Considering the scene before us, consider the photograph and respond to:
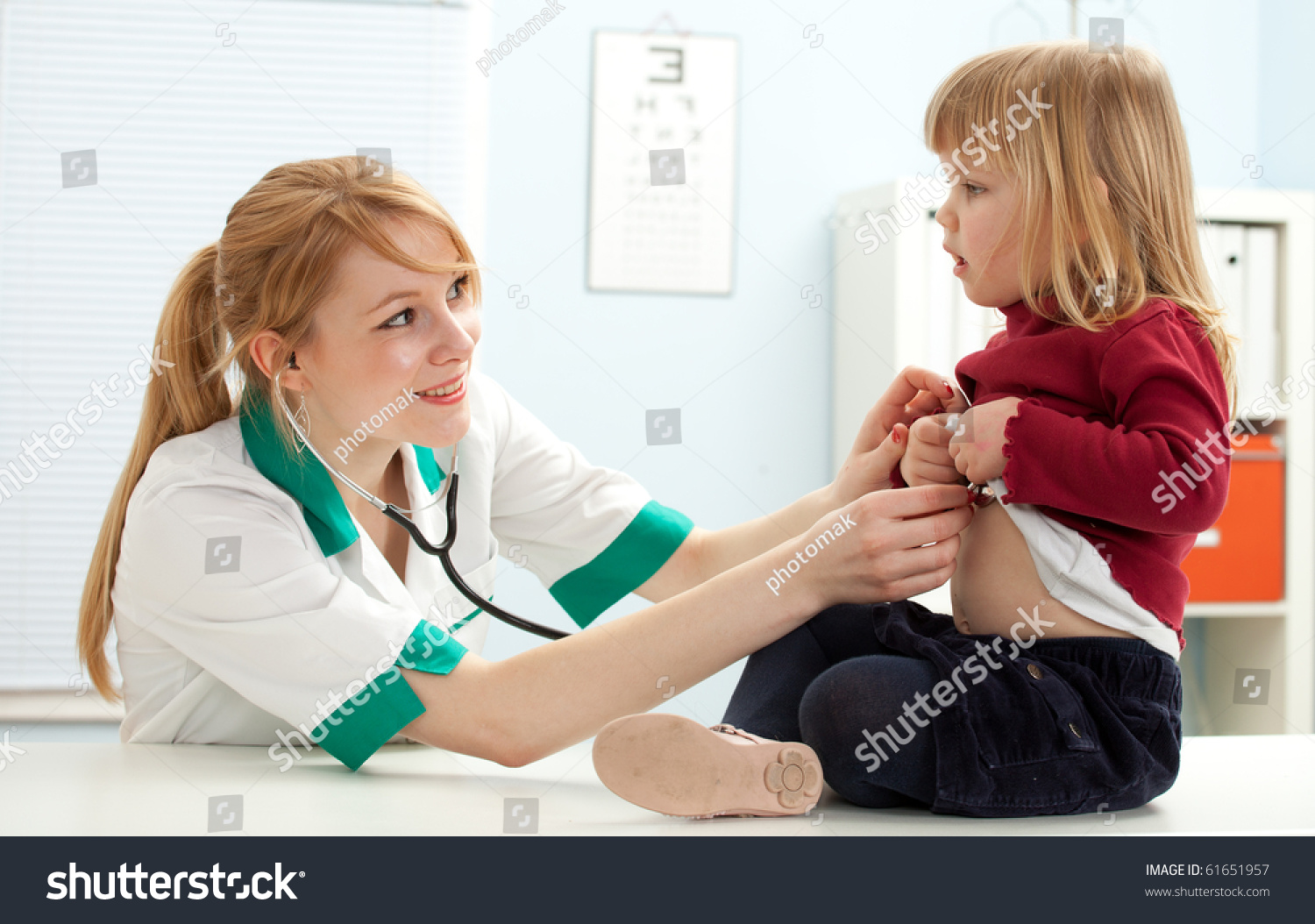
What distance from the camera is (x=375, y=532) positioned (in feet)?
3.77

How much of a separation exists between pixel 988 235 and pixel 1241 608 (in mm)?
1575

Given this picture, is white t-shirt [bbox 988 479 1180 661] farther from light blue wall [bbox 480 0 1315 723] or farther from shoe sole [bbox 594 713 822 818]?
light blue wall [bbox 480 0 1315 723]

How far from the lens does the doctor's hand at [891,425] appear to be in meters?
0.94

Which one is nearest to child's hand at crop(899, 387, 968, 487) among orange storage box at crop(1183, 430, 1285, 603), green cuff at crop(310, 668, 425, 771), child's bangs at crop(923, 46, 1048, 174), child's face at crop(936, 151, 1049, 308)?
child's face at crop(936, 151, 1049, 308)

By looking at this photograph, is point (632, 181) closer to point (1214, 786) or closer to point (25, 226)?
point (25, 226)

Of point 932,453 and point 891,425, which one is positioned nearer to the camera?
point 932,453

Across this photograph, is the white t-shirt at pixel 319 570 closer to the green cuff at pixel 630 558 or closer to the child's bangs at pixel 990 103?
the green cuff at pixel 630 558

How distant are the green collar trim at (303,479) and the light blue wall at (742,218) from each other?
118cm

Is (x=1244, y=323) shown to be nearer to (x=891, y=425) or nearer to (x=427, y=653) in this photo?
(x=891, y=425)

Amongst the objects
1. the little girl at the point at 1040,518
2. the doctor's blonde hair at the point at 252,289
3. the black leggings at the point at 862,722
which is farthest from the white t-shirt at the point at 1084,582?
the doctor's blonde hair at the point at 252,289

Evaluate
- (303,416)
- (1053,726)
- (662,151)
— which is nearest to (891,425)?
(1053,726)

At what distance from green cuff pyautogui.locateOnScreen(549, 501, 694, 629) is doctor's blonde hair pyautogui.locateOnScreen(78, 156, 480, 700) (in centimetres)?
32

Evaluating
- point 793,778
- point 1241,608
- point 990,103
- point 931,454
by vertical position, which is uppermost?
point 990,103

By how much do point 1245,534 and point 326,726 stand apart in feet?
6.19
